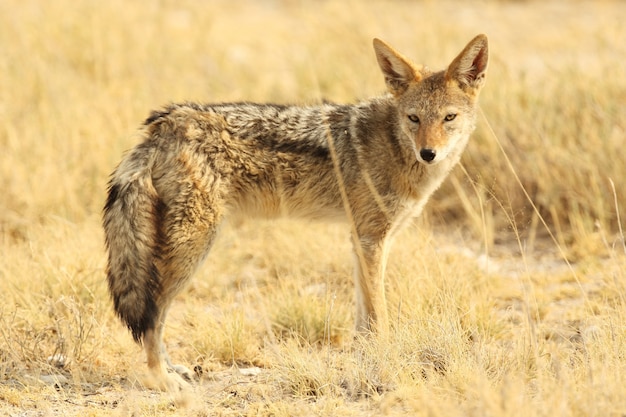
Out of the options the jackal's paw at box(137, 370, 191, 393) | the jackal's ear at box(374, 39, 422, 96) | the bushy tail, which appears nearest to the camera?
the bushy tail

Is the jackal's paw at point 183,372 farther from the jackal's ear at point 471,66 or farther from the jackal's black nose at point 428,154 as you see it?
the jackal's ear at point 471,66

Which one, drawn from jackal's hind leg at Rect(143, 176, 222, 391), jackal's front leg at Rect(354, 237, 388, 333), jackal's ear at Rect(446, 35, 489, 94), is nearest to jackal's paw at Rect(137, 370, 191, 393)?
jackal's hind leg at Rect(143, 176, 222, 391)

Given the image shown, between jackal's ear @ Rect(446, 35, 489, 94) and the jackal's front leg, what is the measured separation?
105cm

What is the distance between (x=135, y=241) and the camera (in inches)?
168

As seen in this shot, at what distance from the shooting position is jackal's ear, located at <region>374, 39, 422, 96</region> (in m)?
4.94

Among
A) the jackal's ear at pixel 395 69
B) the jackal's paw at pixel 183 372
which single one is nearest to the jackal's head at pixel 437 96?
the jackal's ear at pixel 395 69

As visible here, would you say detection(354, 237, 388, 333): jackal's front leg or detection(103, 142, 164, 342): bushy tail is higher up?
detection(103, 142, 164, 342): bushy tail

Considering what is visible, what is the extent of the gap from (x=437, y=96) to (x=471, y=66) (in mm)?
288

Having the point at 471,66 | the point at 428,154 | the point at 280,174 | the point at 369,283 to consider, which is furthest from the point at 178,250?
the point at 471,66

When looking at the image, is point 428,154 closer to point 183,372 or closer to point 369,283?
point 369,283

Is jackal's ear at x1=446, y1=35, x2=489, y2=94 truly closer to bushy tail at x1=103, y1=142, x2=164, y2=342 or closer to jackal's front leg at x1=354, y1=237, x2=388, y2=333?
jackal's front leg at x1=354, y1=237, x2=388, y2=333

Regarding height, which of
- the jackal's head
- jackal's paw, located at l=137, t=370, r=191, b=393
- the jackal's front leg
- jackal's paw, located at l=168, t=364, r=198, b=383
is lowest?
jackal's paw, located at l=168, t=364, r=198, b=383

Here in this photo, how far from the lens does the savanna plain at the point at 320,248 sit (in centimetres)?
402

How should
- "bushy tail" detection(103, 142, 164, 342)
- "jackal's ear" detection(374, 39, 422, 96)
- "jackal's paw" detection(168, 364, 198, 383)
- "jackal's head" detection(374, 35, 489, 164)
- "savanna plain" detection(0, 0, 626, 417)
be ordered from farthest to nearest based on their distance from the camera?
"jackal's ear" detection(374, 39, 422, 96) < "jackal's head" detection(374, 35, 489, 164) < "jackal's paw" detection(168, 364, 198, 383) < "bushy tail" detection(103, 142, 164, 342) < "savanna plain" detection(0, 0, 626, 417)
